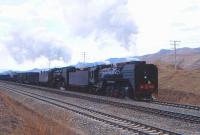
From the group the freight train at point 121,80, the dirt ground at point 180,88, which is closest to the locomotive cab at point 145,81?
the freight train at point 121,80

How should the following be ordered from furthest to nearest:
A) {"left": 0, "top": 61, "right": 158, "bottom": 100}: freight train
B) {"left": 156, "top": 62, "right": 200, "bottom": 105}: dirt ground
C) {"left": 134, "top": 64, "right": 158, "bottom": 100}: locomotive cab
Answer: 1. {"left": 156, "top": 62, "right": 200, "bottom": 105}: dirt ground
2. {"left": 0, "top": 61, "right": 158, "bottom": 100}: freight train
3. {"left": 134, "top": 64, "right": 158, "bottom": 100}: locomotive cab

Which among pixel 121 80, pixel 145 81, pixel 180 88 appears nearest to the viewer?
pixel 145 81

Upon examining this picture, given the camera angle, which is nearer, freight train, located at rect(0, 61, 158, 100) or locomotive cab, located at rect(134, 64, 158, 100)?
locomotive cab, located at rect(134, 64, 158, 100)

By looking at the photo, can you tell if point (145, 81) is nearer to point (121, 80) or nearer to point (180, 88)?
point (121, 80)

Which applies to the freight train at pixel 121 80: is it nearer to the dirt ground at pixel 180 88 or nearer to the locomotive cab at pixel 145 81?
the locomotive cab at pixel 145 81

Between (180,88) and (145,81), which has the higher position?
(145,81)

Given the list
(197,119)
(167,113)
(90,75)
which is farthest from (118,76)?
(197,119)

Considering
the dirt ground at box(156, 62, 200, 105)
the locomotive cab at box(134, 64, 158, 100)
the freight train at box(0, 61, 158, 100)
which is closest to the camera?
the locomotive cab at box(134, 64, 158, 100)

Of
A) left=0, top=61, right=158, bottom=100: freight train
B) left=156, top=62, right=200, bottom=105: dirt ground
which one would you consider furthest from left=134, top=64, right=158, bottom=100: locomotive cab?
left=156, top=62, right=200, bottom=105: dirt ground

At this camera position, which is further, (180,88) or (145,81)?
(180,88)

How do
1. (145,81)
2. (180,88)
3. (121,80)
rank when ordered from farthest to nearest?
(180,88) → (121,80) → (145,81)

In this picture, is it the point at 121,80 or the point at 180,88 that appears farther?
the point at 180,88

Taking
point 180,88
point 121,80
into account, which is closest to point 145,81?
point 121,80

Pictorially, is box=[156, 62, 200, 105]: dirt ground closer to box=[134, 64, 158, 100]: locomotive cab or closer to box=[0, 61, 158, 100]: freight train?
box=[134, 64, 158, 100]: locomotive cab
